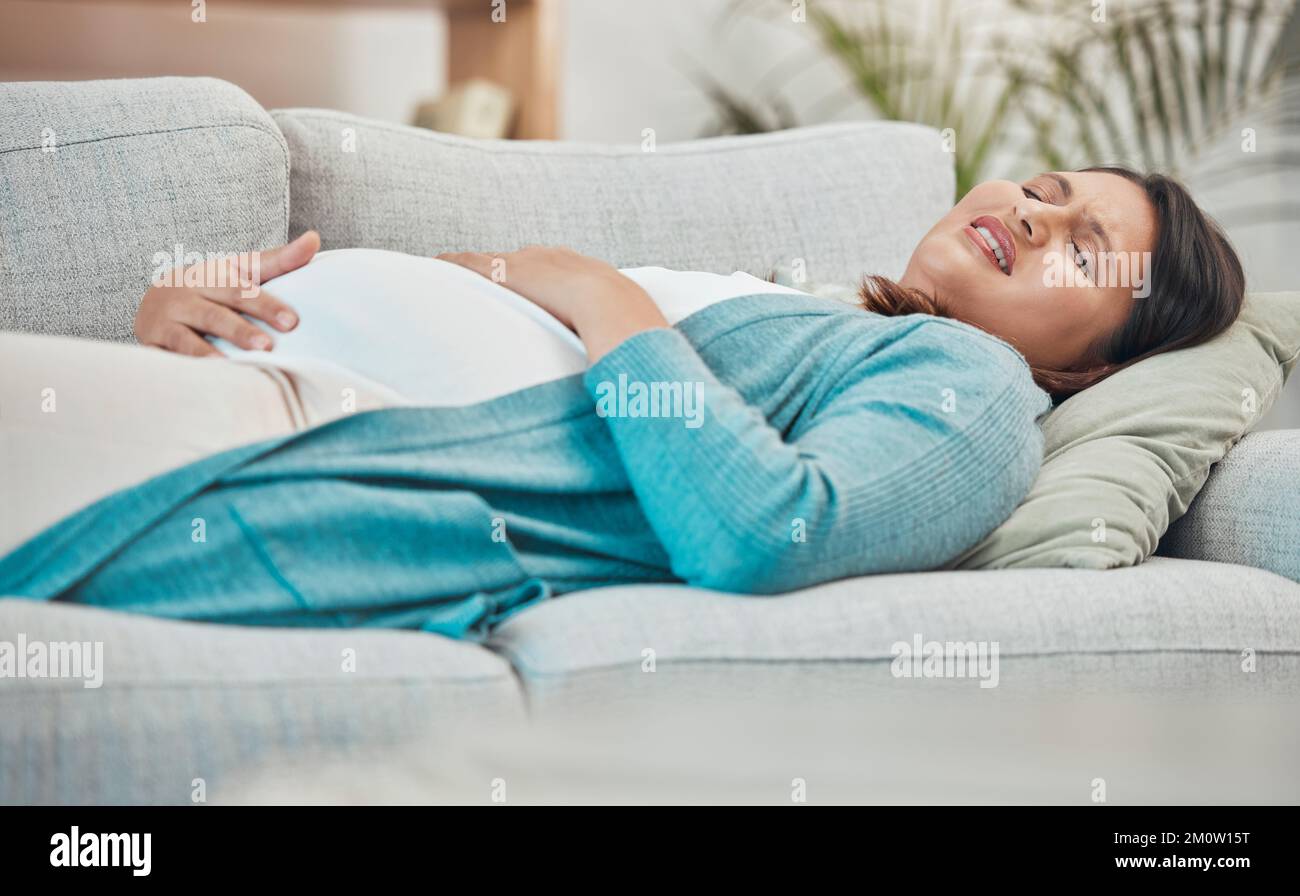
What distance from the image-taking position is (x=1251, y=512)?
3.86ft

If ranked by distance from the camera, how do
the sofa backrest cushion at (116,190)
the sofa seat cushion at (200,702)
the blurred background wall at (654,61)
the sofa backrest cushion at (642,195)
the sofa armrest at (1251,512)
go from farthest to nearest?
the blurred background wall at (654,61) → the sofa backrest cushion at (642,195) → the sofa backrest cushion at (116,190) → the sofa armrest at (1251,512) → the sofa seat cushion at (200,702)

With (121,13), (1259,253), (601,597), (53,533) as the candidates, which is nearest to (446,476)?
(601,597)

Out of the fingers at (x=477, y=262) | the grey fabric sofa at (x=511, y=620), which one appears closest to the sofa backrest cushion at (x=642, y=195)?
the grey fabric sofa at (x=511, y=620)

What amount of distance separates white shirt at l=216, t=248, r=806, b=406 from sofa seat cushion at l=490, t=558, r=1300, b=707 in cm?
21

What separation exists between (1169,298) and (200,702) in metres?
1.03

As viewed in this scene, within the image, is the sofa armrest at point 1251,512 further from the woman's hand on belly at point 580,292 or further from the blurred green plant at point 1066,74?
the blurred green plant at point 1066,74

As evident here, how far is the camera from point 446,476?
0.94m

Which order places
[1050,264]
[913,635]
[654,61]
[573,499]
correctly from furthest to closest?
[654,61], [1050,264], [573,499], [913,635]

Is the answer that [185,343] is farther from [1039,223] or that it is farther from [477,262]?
[1039,223]

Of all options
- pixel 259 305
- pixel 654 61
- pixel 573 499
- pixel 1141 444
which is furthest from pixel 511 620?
pixel 654 61

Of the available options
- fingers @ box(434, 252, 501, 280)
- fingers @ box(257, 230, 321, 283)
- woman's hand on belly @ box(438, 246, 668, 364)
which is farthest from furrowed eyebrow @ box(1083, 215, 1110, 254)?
fingers @ box(257, 230, 321, 283)

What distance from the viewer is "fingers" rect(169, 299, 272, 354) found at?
105 centimetres

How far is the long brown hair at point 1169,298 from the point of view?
1.29 m

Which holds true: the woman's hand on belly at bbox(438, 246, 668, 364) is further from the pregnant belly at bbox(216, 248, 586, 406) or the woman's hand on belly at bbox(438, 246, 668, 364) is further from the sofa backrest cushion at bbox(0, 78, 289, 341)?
the sofa backrest cushion at bbox(0, 78, 289, 341)
